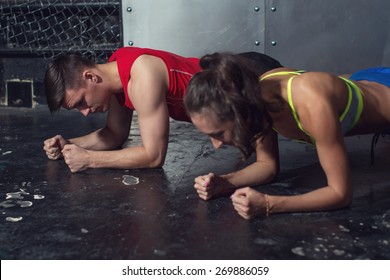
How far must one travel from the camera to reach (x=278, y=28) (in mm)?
3684

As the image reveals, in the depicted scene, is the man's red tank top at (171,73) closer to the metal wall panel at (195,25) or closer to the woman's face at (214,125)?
the woman's face at (214,125)

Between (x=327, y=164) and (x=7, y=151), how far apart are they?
173 cm

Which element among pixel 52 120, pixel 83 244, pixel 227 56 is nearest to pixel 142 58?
pixel 227 56

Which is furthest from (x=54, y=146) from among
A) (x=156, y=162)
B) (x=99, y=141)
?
(x=156, y=162)

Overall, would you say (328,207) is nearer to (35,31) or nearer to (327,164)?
(327,164)

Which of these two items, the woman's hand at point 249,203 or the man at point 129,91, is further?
the man at point 129,91

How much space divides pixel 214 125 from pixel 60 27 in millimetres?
2858

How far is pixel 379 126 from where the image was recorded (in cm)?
195

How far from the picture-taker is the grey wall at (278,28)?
11.9 feet

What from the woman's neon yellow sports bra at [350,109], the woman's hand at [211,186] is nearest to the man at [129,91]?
the woman's hand at [211,186]

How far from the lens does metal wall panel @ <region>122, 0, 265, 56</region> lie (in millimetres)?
3715

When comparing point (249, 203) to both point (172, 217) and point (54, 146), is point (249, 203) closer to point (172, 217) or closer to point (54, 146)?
point (172, 217)

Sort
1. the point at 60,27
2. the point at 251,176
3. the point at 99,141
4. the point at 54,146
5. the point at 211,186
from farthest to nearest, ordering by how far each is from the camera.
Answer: the point at 60,27 < the point at 99,141 < the point at 54,146 < the point at 251,176 < the point at 211,186

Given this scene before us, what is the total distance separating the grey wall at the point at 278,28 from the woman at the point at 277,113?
1899mm
